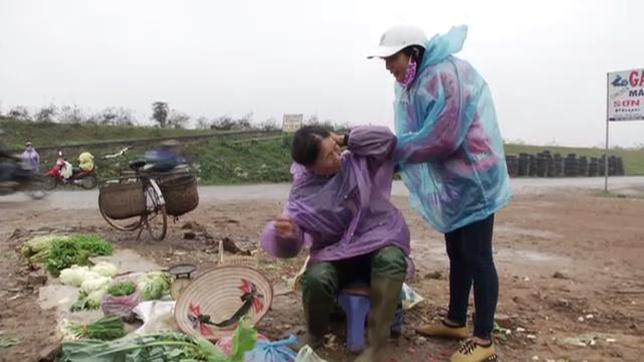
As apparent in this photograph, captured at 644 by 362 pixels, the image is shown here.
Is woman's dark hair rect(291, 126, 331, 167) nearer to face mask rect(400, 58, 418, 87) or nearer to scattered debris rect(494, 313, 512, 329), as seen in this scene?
face mask rect(400, 58, 418, 87)

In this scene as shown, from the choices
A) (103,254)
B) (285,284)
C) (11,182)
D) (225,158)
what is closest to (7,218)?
(103,254)

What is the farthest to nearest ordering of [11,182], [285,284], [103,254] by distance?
[103,254] → [285,284] → [11,182]

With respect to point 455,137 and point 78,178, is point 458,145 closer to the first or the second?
point 455,137

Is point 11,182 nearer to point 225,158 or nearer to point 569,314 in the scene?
point 569,314

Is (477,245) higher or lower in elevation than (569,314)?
higher

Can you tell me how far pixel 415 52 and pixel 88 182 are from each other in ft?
51.6

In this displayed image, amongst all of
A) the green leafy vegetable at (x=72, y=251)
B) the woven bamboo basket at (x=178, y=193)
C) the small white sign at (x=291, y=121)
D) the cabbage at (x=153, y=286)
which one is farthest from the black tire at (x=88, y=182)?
the cabbage at (x=153, y=286)

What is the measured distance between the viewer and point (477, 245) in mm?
3402

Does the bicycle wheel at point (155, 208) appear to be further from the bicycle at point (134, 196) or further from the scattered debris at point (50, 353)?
the scattered debris at point (50, 353)

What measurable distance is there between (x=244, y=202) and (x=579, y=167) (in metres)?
22.4

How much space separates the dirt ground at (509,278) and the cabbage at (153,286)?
0.63 meters

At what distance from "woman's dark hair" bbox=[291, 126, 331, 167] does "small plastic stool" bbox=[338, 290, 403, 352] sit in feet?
2.55

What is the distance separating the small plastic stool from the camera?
11.1 ft

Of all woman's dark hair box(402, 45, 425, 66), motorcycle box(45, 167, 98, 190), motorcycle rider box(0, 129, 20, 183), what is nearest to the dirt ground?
motorcycle rider box(0, 129, 20, 183)
